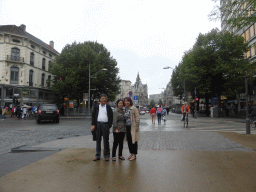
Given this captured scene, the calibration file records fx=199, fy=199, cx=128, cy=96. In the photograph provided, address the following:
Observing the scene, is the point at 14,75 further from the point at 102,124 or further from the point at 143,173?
the point at 143,173

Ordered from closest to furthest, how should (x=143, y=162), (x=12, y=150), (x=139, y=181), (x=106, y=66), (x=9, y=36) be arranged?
1. (x=139, y=181)
2. (x=143, y=162)
3. (x=12, y=150)
4. (x=9, y=36)
5. (x=106, y=66)

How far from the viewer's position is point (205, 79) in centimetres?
2894

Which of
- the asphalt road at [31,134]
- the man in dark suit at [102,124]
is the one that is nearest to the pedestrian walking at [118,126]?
the man in dark suit at [102,124]

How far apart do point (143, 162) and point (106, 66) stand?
3302 cm

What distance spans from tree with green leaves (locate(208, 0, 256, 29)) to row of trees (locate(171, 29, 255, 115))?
18414 millimetres

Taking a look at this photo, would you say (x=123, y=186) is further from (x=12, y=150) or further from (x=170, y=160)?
(x=12, y=150)

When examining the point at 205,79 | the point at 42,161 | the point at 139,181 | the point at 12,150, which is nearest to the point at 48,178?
the point at 42,161

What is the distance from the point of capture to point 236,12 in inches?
349

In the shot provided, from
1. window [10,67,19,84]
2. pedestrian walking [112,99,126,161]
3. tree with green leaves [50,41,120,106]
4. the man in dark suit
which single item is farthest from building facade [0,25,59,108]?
pedestrian walking [112,99,126,161]

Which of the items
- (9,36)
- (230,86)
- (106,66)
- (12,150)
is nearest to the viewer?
(12,150)

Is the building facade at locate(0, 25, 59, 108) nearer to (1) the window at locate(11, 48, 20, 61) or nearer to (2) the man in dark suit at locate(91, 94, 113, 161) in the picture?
(1) the window at locate(11, 48, 20, 61)

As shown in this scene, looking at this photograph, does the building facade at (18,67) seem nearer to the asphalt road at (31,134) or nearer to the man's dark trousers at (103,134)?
the asphalt road at (31,134)

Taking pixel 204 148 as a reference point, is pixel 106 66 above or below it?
above

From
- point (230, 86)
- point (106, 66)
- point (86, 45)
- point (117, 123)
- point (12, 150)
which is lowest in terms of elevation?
point (12, 150)
